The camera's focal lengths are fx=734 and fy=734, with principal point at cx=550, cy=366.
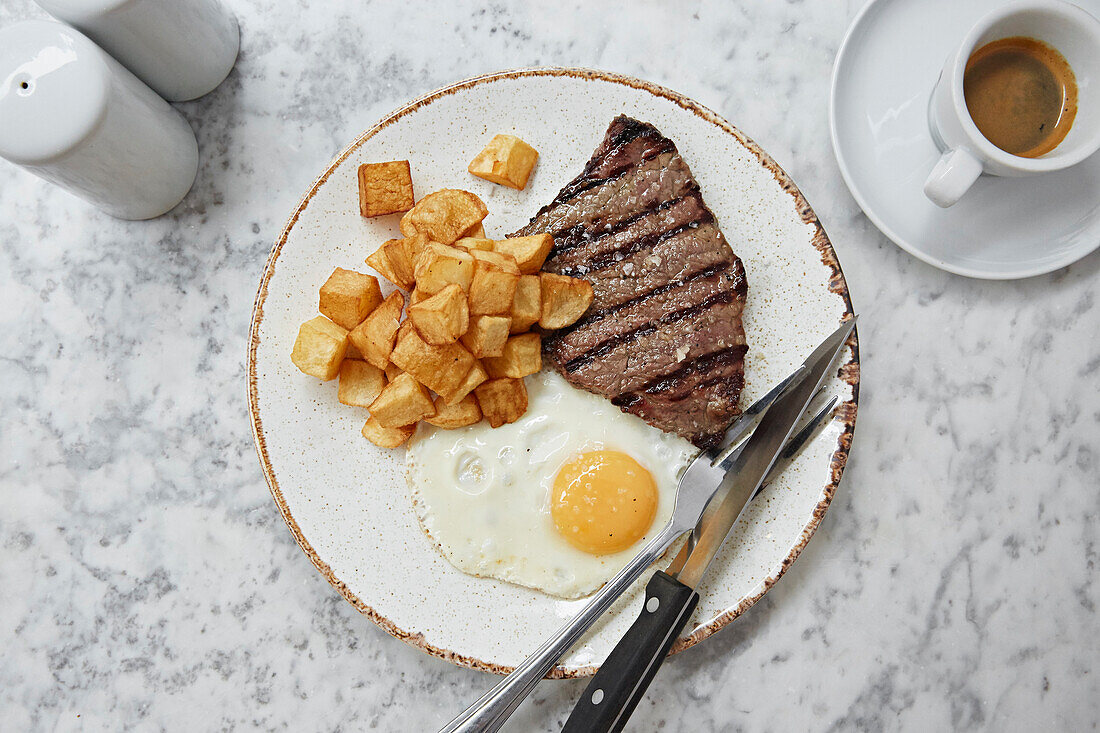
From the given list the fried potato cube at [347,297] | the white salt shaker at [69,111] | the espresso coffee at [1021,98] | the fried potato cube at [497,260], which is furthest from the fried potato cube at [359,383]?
the espresso coffee at [1021,98]

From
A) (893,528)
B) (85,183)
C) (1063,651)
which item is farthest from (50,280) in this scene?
(1063,651)

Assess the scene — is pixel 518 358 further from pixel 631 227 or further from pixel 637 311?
pixel 631 227

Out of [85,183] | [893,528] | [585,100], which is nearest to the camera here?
[85,183]

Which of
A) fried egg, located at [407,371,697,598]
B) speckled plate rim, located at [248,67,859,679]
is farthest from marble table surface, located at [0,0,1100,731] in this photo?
fried egg, located at [407,371,697,598]

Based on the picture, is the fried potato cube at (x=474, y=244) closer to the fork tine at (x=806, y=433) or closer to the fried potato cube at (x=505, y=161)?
the fried potato cube at (x=505, y=161)

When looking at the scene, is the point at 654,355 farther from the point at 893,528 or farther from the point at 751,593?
the point at 893,528

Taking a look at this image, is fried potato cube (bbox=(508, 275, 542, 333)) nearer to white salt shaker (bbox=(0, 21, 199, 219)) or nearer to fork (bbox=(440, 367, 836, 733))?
fork (bbox=(440, 367, 836, 733))
